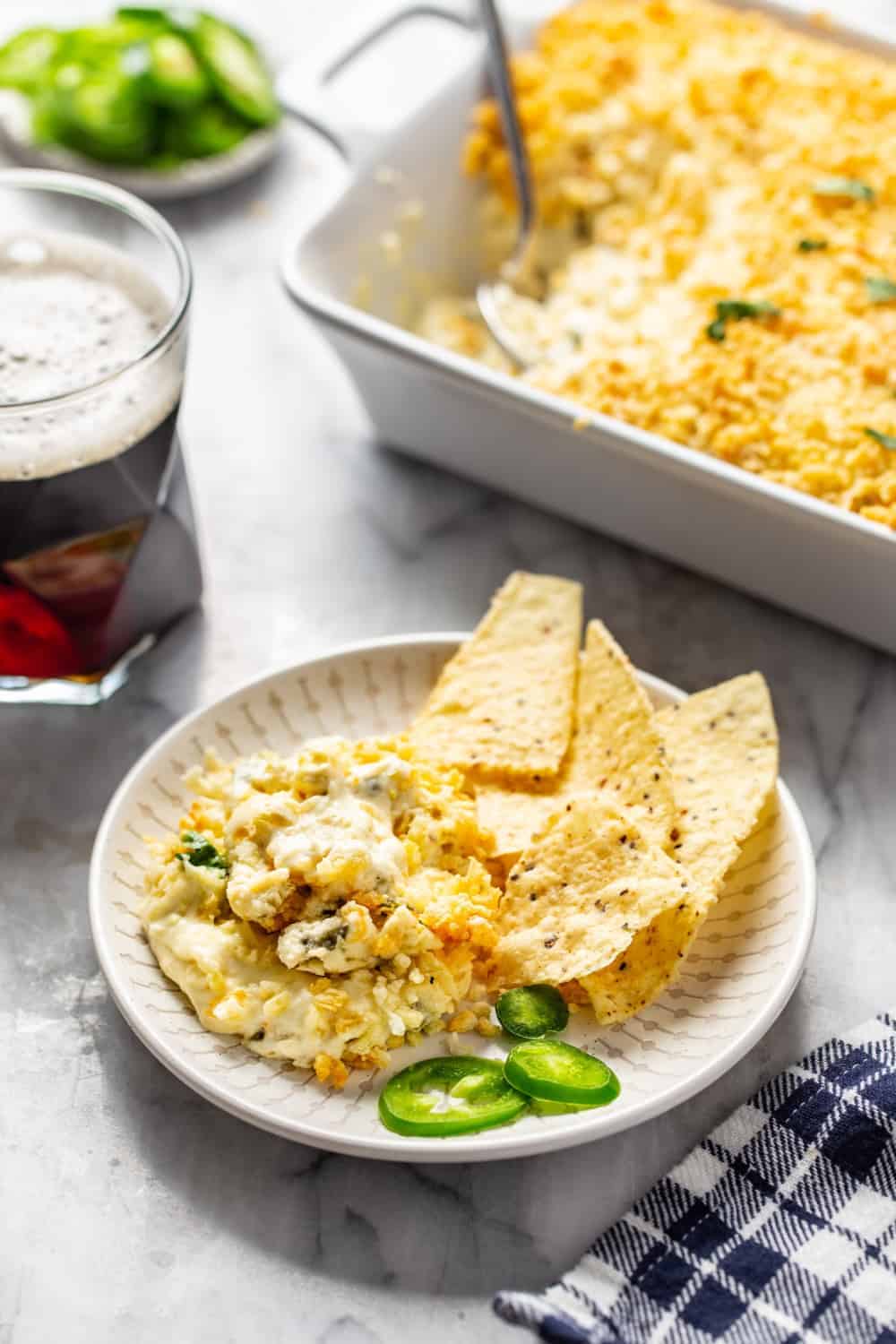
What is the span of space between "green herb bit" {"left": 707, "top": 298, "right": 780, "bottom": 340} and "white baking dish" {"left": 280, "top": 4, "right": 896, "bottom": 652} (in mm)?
313

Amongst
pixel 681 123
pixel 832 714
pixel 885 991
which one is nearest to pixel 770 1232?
pixel 885 991

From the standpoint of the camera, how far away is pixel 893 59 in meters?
3.09

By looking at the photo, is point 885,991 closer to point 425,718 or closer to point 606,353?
point 425,718

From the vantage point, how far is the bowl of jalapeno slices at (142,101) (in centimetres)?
346

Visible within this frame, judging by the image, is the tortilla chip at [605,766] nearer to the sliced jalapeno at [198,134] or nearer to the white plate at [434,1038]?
the white plate at [434,1038]

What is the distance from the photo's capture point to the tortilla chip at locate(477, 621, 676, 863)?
217 cm

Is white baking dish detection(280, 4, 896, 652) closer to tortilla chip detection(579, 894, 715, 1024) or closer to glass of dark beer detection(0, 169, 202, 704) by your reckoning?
glass of dark beer detection(0, 169, 202, 704)

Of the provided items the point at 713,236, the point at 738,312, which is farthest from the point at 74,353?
the point at 713,236

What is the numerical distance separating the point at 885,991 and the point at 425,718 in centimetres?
78

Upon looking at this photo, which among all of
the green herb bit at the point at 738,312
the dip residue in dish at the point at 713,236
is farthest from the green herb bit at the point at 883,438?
the green herb bit at the point at 738,312

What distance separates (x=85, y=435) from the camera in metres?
2.26

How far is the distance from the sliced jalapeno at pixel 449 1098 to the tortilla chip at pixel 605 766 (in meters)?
0.33

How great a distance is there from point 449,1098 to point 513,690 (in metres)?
0.67

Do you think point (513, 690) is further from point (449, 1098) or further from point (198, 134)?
point (198, 134)
